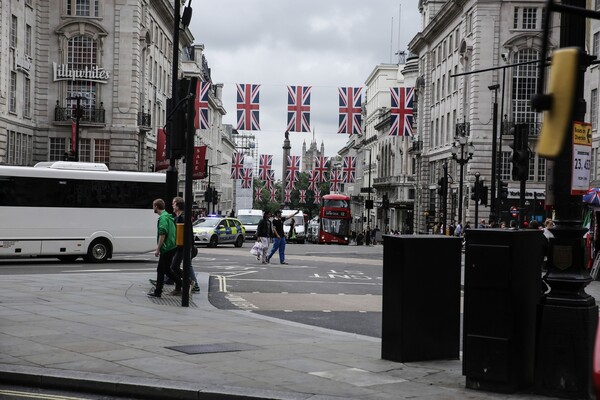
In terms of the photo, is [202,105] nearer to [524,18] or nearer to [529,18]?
[524,18]

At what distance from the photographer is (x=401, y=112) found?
51875 mm

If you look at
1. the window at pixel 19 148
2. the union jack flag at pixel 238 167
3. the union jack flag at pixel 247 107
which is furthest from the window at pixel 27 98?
the union jack flag at pixel 238 167

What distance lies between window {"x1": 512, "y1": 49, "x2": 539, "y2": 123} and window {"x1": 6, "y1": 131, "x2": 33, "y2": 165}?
100 ft

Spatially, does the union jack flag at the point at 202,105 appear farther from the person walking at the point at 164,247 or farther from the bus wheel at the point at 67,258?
the person walking at the point at 164,247

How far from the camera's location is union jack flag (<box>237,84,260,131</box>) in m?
43.3

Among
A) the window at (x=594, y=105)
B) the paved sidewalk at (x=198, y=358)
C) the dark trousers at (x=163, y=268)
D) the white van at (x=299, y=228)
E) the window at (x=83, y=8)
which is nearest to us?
the paved sidewalk at (x=198, y=358)

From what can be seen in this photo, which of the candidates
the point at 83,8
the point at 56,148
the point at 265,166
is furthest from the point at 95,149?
the point at 265,166

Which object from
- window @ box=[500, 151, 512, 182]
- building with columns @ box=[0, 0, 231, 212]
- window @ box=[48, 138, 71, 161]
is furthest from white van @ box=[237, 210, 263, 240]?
window @ box=[500, 151, 512, 182]

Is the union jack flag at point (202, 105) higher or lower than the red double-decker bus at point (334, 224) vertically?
higher

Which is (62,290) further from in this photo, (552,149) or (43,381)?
(552,149)

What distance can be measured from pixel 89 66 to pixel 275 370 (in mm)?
50208

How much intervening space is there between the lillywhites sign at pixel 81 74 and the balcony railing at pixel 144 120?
11.7 ft

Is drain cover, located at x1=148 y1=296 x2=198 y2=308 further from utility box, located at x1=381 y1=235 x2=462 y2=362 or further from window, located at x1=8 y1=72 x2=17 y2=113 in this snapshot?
window, located at x1=8 y1=72 x2=17 y2=113

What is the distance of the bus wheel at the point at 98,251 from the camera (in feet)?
91.6
